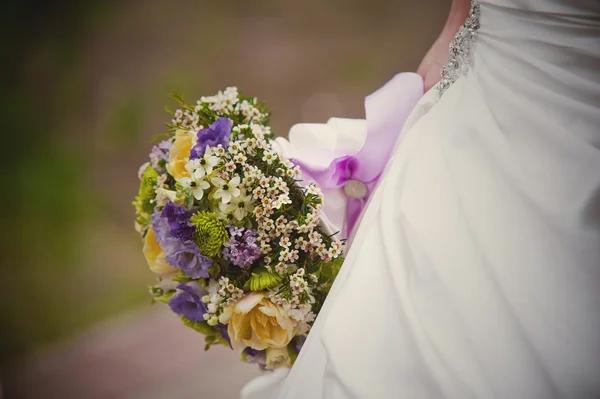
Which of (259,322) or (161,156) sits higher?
(161,156)

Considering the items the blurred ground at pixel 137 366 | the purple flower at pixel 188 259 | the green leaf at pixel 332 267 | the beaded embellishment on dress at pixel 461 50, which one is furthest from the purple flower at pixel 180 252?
the blurred ground at pixel 137 366

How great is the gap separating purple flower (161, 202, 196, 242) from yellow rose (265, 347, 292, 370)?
0.88 ft

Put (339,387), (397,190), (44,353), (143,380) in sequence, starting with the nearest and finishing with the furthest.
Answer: (339,387)
(397,190)
(143,380)
(44,353)

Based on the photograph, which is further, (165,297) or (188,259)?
(165,297)

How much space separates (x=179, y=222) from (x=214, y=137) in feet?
0.58

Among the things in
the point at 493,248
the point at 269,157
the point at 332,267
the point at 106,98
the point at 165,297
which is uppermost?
the point at 106,98

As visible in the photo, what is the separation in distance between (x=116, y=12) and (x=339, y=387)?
2.03 m

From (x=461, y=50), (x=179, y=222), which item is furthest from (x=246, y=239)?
(x=461, y=50)

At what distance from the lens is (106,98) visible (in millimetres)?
2133

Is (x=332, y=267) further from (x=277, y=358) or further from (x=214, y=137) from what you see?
(x=214, y=137)

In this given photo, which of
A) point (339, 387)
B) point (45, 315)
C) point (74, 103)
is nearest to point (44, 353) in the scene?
point (45, 315)

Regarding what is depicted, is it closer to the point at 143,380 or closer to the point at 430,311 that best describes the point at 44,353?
the point at 143,380

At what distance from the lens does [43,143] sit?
2.02 metres

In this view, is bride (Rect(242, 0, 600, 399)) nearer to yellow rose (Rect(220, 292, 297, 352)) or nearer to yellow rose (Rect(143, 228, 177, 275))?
yellow rose (Rect(220, 292, 297, 352))
